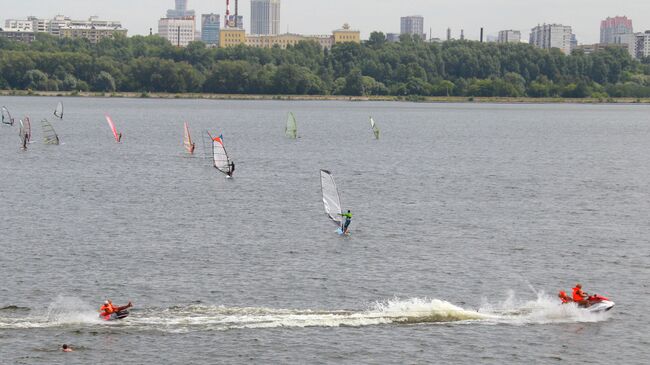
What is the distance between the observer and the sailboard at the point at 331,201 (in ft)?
250

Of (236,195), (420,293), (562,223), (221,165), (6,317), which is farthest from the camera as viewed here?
(221,165)

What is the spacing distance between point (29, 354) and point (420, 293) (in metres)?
21.6

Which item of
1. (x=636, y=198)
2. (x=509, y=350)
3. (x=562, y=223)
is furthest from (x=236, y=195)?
(x=509, y=350)

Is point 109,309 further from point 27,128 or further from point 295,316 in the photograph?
point 27,128

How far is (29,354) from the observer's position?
50.0 metres

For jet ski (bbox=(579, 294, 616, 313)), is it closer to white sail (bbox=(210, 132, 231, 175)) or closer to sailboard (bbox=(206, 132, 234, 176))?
sailboard (bbox=(206, 132, 234, 176))

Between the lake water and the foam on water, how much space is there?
0.13 metres

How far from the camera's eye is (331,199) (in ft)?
258

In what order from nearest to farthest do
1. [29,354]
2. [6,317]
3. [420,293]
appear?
[29,354], [6,317], [420,293]

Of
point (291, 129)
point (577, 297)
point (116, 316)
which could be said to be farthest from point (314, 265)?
point (291, 129)

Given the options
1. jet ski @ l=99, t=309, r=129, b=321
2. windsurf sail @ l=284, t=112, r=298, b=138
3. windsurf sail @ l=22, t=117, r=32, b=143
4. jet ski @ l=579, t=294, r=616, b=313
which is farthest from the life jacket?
windsurf sail @ l=284, t=112, r=298, b=138

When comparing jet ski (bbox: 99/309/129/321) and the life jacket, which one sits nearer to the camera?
jet ski (bbox: 99/309/129/321)

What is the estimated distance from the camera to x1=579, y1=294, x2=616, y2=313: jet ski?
5722cm

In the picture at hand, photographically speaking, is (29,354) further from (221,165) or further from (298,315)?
(221,165)
